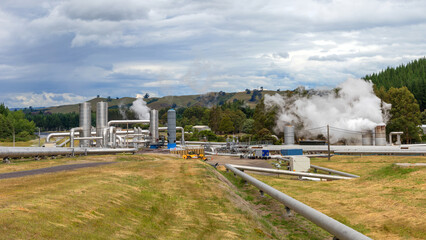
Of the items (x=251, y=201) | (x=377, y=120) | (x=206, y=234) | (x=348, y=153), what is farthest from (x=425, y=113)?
(x=206, y=234)

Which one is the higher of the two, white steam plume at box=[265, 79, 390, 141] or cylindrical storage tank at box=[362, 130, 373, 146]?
white steam plume at box=[265, 79, 390, 141]

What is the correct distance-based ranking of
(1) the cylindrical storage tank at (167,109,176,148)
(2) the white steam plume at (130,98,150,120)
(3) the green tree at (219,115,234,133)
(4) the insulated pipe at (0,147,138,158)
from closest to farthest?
(4) the insulated pipe at (0,147,138,158) < (1) the cylindrical storage tank at (167,109,176,148) < (3) the green tree at (219,115,234,133) < (2) the white steam plume at (130,98,150,120)

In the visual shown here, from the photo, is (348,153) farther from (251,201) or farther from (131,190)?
(131,190)

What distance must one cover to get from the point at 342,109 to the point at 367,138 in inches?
532

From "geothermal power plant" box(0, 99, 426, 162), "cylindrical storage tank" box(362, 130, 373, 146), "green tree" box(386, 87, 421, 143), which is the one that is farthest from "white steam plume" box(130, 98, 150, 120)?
"cylindrical storage tank" box(362, 130, 373, 146)

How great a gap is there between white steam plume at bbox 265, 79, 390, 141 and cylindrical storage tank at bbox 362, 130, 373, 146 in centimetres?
119

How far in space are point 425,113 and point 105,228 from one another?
18473 cm

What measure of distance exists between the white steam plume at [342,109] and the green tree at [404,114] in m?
5.15

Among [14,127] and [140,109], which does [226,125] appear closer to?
[140,109]

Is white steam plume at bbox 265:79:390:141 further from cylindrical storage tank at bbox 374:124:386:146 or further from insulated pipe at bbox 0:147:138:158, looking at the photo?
insulated pipe at bbox 0:147:138:158

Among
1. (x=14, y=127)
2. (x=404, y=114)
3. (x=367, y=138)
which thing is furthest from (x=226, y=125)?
(x=14, y=127)

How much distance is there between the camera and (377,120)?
380 feet

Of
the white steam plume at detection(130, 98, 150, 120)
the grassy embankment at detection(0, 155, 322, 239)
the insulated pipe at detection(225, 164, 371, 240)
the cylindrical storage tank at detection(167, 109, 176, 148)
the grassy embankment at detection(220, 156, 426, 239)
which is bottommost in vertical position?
the grassy embankment at detection(220, 156, 426, 239)

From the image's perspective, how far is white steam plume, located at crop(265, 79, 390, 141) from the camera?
4500 inches
